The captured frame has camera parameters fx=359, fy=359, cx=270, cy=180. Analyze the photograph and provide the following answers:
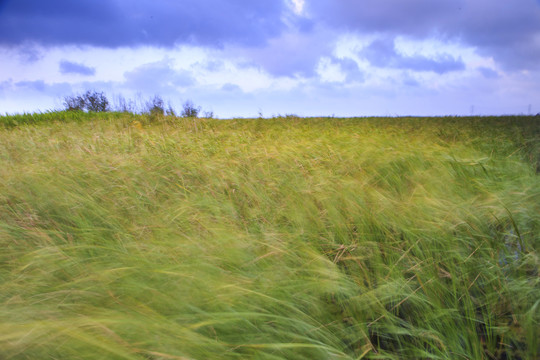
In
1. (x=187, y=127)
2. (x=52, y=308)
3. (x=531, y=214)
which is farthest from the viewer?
(x=187, y=127)

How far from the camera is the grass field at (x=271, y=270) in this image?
37.4 inches

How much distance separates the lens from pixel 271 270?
4.18ft

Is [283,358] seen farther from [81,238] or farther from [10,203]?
[10,203]

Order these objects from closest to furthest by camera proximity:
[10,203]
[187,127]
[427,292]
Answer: [427,292] < [10,203] < [187,127]

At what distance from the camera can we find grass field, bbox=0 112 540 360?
949 mm

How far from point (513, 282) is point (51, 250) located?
1749 millimetres

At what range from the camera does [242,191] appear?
7.72 ft

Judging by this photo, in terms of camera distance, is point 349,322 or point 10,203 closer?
point 349,322

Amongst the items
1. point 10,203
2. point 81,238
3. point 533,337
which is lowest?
point 533,337

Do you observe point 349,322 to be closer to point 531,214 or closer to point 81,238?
point 531,214

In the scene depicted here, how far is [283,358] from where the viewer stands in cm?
90

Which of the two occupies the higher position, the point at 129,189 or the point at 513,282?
the point at 129,189

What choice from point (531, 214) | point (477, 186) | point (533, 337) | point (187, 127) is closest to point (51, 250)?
point (533, 337)

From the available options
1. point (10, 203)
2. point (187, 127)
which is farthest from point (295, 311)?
point (187, 127)
